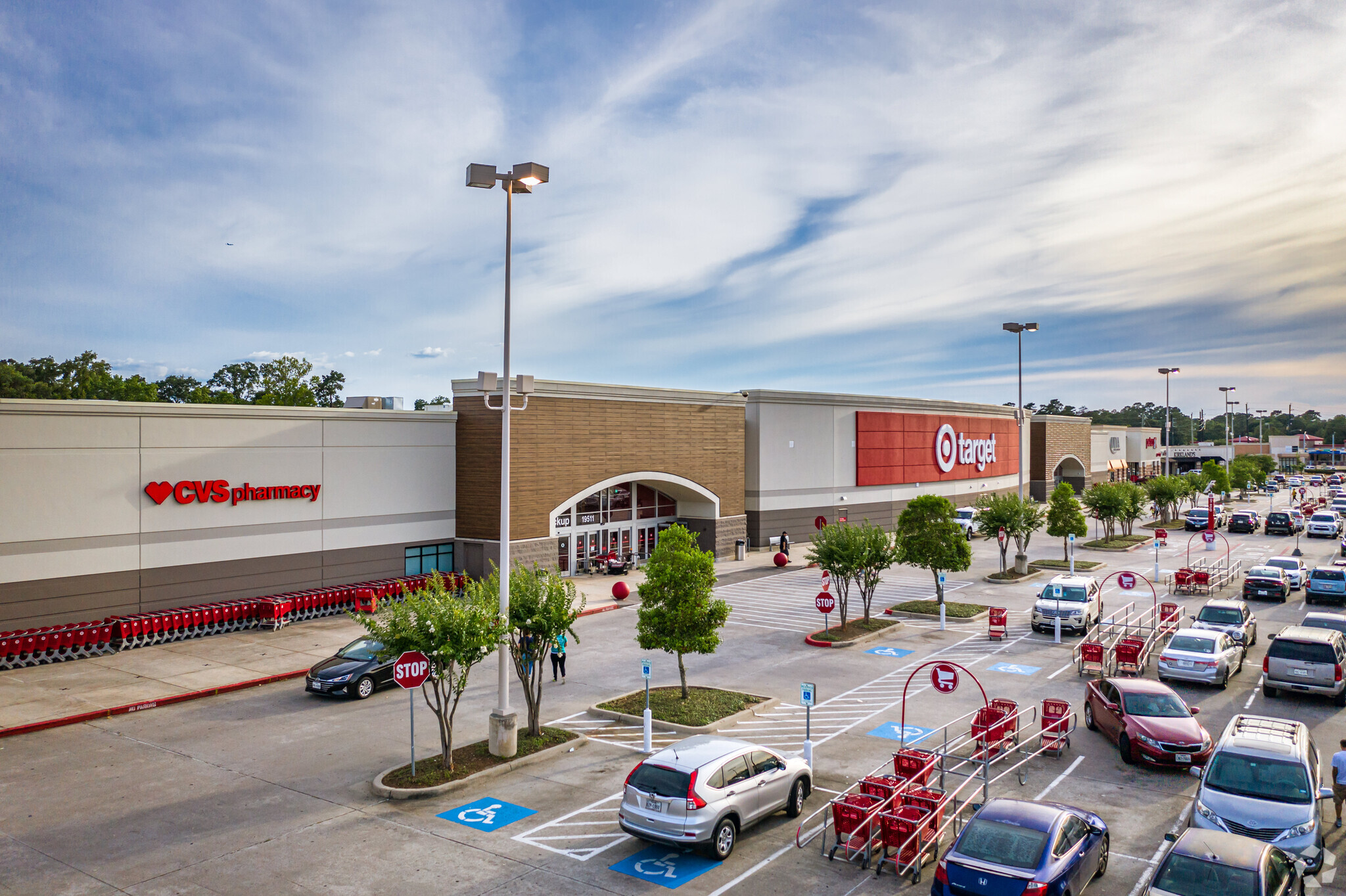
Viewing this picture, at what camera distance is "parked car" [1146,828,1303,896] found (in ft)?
31.6

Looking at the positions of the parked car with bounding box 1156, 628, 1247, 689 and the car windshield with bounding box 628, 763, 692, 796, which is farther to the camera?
the parked car with bounding box 1156, 628, 1247, 689

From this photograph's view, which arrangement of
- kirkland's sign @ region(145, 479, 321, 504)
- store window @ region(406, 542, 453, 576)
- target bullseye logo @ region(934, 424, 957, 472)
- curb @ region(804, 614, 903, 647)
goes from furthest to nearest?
1. target bullseye logo @ region(934, 424, 957, 472)
2. store window @ region(406, 542, 453, 576)
3. kirkland's sign @ region(145, 479, 321, 504)
4. curb @ region(804, 614, 903, 647)

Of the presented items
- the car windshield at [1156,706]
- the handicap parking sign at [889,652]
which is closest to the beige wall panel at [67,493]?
the handicap parking sign at [889,652]

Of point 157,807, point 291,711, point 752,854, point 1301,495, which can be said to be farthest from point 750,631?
point 1301,495

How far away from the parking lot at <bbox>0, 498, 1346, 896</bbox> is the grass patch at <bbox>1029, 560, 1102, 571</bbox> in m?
19.3

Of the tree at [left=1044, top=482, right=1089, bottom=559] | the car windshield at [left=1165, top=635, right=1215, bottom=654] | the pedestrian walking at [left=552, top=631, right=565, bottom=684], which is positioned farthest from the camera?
the tree at [left=1044, top=482, right=1089, bottom=559]

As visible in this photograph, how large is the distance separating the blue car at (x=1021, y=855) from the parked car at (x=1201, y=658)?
12.9m

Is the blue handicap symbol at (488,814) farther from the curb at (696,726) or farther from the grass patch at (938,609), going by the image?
the grass patch at (938,609)

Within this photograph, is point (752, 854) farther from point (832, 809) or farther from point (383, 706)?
point (383, 706)

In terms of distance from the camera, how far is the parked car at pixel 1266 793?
1216 centimetres

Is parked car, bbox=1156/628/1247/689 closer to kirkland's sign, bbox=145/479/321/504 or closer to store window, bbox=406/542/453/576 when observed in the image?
store window, bbox=406/542/453/576

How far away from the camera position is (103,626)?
87.4ft

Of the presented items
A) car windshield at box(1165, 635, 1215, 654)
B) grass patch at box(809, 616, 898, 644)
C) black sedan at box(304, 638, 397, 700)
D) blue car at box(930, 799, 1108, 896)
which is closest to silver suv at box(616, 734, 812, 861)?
blue car at box(930, 799, 1108, 896)

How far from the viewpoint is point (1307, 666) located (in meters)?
20.7
